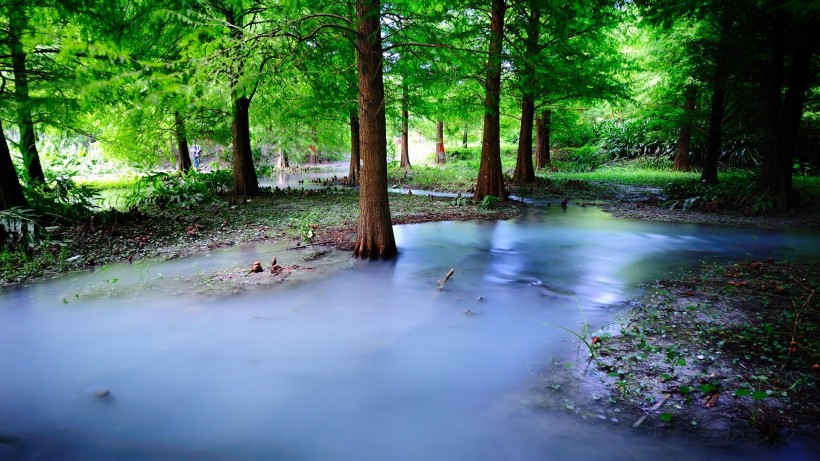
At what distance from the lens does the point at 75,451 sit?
377 centimetres

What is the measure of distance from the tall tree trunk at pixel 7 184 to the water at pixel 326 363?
300 centimetres

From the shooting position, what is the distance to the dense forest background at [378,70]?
256 inches

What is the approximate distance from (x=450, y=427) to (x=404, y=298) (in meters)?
3.34

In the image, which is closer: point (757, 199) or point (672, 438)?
point (672, 438)

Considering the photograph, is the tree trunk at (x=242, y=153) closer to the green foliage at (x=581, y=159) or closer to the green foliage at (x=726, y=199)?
the green foliage at (x=726, y=199)

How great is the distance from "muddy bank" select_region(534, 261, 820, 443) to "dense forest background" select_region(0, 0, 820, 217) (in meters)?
3.04

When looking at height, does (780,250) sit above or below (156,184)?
below

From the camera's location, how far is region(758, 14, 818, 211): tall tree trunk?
1206cm

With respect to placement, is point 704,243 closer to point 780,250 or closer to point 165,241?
point 780,250

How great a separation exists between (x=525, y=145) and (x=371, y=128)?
43.5 ft

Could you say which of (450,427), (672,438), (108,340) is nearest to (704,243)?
(672,438)

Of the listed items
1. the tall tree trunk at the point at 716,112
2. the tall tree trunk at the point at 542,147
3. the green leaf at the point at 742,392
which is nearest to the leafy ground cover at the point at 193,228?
the green leaf at the point at 742,392

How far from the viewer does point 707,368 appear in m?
4.45

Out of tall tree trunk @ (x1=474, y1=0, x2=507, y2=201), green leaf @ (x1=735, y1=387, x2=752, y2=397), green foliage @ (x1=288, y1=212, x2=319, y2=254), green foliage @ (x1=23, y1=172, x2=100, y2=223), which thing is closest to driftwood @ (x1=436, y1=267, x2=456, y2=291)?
green foliage @ (x1=288, y1=212, x2=319, y2=254)
